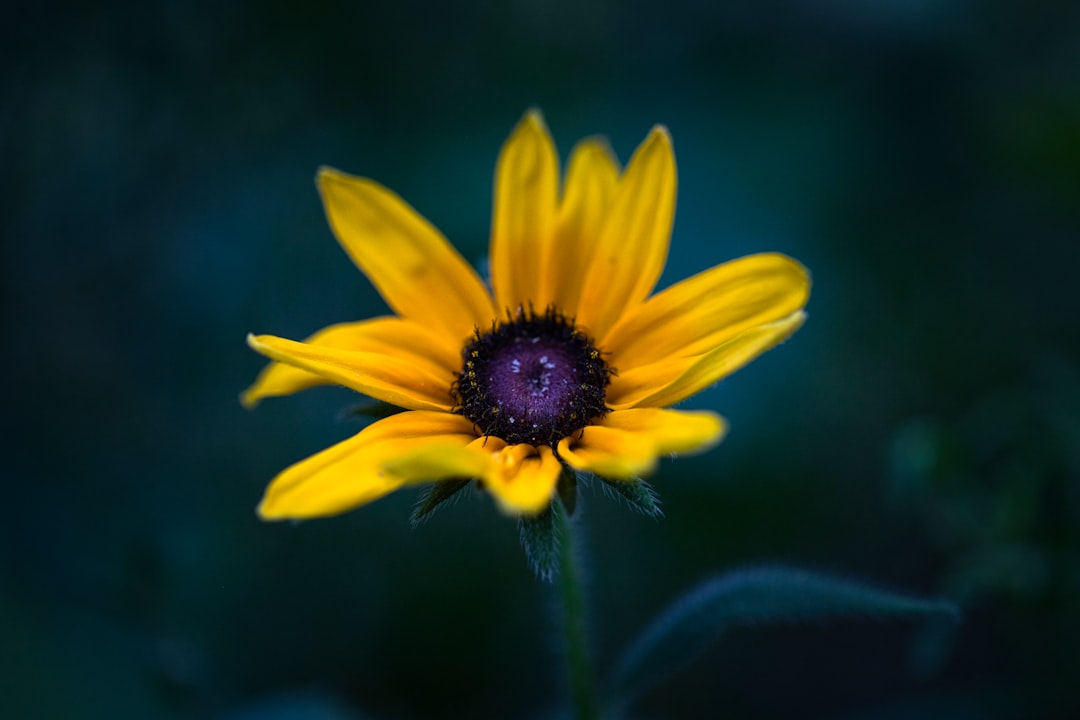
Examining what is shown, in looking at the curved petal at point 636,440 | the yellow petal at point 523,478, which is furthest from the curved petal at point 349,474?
the curved petal at point 636,440

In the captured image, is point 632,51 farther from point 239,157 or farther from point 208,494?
point 208,494

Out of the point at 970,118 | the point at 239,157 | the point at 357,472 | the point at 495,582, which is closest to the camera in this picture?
the point at 357,472

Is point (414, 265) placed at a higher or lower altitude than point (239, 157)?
lower

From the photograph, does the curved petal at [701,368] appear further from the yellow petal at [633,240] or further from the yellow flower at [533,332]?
the yellow petal at [633,240]

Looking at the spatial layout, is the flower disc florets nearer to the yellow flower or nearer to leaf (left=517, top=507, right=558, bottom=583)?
the yellow flower

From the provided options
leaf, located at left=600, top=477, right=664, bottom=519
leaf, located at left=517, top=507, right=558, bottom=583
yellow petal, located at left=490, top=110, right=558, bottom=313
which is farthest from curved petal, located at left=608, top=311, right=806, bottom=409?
yellow petal, located at left=490, top=110, right=558, bottom=313

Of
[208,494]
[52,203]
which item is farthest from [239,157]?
[208,494]

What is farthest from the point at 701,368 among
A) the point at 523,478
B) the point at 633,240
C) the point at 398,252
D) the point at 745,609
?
the point at 398,252
